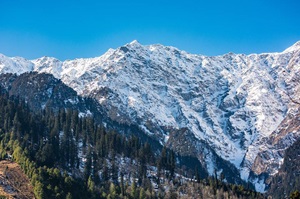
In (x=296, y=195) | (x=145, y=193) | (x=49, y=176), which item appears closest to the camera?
(x=296, y=195)

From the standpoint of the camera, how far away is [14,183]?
162 metres

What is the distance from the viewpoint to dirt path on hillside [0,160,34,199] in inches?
6025

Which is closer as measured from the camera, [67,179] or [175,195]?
[67,179]

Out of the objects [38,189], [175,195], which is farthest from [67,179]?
[175,195]

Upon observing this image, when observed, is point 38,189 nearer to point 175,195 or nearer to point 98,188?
point 98,188

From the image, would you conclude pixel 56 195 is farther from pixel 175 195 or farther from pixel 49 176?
pixel 175 195

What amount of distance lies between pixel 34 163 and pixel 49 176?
9.64 metres

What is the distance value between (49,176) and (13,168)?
15.6 m

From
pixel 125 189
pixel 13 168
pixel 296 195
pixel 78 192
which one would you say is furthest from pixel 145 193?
pixel 296 195

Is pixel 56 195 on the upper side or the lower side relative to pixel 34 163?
lower

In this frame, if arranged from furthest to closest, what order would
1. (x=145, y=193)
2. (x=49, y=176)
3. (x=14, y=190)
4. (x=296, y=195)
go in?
(x=145, y=193) < (x=49, y=176) < (x=14, y=190) < (x=296, y=195)

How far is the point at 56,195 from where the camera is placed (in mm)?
159500

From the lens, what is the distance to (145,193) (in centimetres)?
18950

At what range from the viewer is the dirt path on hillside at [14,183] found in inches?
6025
